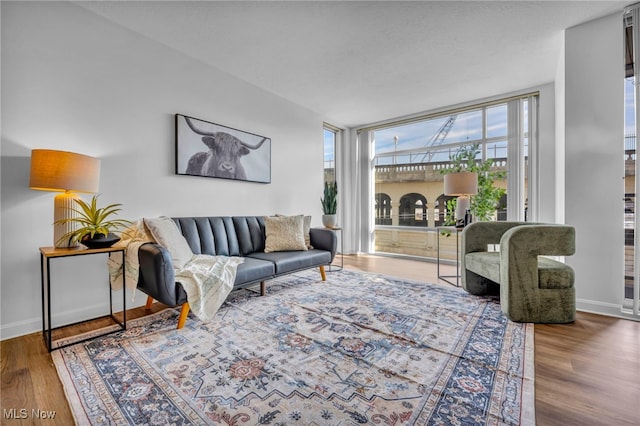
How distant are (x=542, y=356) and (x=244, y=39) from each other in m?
3.41

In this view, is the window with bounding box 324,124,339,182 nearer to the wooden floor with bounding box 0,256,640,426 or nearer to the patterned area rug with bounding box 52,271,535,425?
the patterned area rug with bounding box 52,271,535,425

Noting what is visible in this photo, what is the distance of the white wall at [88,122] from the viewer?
1960mm

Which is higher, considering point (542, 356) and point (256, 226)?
point (256, 226)

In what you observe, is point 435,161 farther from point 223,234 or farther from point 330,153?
point 223,234

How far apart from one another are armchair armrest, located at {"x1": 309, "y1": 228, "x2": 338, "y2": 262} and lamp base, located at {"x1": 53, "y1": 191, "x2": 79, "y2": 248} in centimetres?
226

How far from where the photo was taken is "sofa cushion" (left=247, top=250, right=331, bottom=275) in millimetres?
2766

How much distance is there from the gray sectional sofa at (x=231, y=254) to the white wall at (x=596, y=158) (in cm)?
239

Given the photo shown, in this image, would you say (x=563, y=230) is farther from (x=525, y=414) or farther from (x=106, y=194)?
(x=106, y=194)

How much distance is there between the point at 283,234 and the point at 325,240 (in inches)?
20.6

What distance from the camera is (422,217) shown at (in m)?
4.91

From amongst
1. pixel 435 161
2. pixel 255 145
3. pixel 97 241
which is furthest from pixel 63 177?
pixel 435 161

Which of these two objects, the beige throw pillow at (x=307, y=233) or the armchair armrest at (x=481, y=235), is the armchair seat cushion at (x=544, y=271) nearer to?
the armchair armrest at (x=481, y=235)

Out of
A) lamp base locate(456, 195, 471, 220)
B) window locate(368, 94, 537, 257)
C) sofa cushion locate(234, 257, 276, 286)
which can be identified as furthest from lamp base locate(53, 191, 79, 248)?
window locate(368, 94, 537, 257)

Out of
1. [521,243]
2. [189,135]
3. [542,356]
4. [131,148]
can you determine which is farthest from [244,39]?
[542,356]
